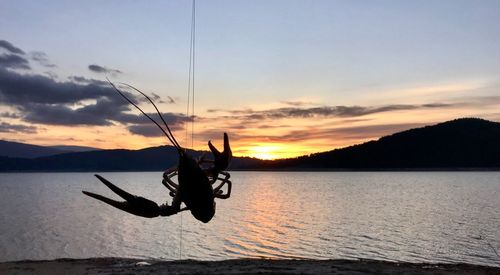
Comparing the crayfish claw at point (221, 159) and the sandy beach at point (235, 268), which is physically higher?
the crayfish claw at point (221, 159)

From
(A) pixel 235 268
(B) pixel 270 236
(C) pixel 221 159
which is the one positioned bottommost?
(B) pixel 270 236

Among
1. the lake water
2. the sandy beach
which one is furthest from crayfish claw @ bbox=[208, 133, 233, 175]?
the lake water

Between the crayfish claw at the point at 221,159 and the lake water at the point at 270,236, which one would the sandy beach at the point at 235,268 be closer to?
the lake water at the point at 270,236

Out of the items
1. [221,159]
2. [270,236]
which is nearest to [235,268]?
[221,159]

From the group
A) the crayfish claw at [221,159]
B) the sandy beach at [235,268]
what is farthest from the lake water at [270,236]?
the crayfish claw at [221,159]

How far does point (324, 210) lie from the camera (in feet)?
250

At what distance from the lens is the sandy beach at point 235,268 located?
23828 millimetres

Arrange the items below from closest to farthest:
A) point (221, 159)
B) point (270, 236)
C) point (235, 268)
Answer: point (221, 159), point (235, 268), point (270, 236)

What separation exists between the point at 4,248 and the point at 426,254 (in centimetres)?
3375

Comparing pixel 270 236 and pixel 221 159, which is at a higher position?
pixel 221 159

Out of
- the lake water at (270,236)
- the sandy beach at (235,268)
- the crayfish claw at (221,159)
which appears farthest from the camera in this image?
the lake water at (270,236)

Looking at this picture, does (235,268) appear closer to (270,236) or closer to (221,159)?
(221,159)

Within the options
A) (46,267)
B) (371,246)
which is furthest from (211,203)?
(371,246)

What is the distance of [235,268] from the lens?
24.9 m
